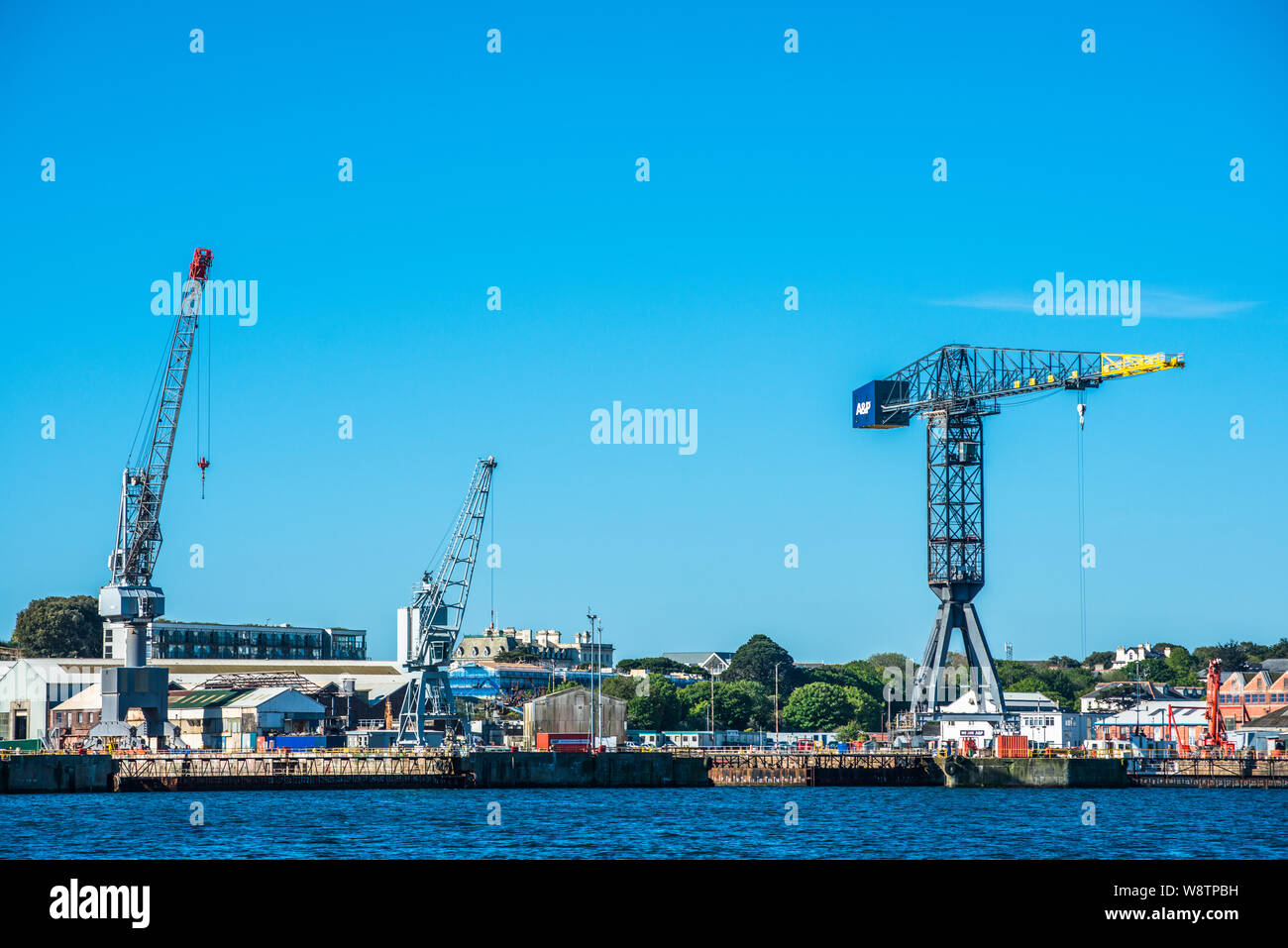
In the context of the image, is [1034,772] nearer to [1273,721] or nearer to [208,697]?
[1273,721]

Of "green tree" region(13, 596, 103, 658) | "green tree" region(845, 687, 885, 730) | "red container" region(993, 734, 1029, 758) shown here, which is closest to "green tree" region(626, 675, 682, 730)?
"green tree" region(845, 687, 885, 730)

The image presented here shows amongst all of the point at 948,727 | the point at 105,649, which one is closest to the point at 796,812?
the point at 948,727

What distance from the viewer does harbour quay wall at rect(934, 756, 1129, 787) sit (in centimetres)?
10394

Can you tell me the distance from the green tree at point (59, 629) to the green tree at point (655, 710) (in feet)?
258

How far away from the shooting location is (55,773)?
97.2 meters

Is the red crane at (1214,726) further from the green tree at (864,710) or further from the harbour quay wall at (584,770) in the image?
the green tree at (864,710)

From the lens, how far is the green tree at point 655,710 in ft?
508

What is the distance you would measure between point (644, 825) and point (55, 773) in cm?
4952

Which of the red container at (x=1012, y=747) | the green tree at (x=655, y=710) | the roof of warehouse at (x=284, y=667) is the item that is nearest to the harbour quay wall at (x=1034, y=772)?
the red container at (x=1012, y=747)

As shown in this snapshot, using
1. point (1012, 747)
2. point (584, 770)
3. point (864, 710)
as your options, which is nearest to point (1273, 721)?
point (1012, 747)

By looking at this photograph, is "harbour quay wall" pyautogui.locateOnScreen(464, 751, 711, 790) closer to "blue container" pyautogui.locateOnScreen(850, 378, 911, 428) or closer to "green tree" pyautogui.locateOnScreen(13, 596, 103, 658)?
"blue container" pyautogui.locateOnScreen(850, 378, 911, 428)

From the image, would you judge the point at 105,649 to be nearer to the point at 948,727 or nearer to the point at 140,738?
the point at 140,738

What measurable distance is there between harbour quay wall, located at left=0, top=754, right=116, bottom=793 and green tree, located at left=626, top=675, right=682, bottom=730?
211 feet
